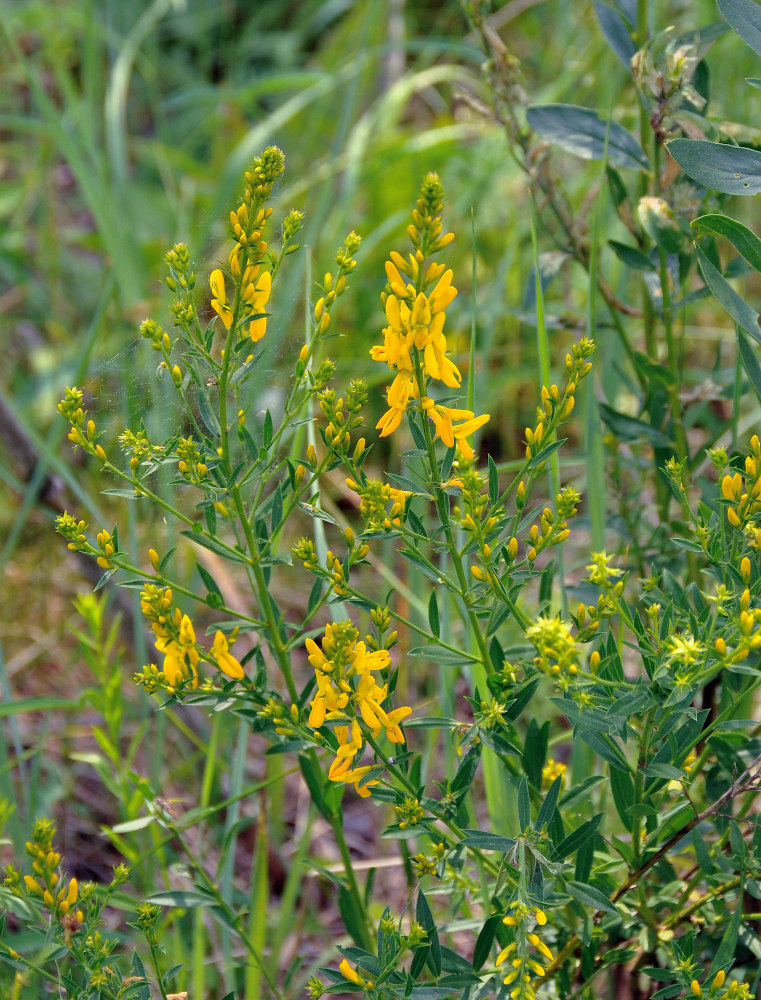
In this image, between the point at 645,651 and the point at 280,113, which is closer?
the point at 645,651

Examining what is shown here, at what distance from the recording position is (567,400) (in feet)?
2.85

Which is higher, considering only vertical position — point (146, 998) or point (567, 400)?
point (567, 400)

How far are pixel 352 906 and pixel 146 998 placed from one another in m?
0.26

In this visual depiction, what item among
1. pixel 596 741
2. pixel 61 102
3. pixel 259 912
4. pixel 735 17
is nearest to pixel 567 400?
pixel 596 741

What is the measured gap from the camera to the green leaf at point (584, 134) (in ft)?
4.26

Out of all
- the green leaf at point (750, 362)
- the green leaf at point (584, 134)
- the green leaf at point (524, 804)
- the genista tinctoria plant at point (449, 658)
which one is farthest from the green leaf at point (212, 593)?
the green leaf at point (584, 134)

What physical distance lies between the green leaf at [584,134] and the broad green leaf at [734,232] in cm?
35

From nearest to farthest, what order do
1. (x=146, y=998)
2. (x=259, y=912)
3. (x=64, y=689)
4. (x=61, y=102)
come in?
(x=146, y=998), (x=259, y=912), (x=64, y=689), (x=61, y=102)

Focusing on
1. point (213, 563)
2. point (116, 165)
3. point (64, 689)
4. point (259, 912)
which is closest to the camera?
point (259, 912)

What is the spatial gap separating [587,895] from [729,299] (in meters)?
0.62

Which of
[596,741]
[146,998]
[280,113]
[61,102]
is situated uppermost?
[61,102]

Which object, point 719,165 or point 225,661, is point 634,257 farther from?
point 225,661

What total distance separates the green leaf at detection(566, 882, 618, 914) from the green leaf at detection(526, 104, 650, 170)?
928mm

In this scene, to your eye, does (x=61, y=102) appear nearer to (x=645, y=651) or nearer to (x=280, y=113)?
(x=280, y=113)
